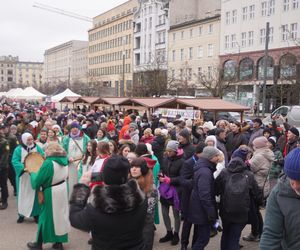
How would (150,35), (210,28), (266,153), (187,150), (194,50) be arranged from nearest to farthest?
1. (187,150)
2. (266,153)
3. (210,28)
4. (194,50)
5. (150,35)

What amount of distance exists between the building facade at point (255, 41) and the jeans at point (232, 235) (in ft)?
114

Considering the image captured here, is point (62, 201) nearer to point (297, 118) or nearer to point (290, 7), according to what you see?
point (297, 118)

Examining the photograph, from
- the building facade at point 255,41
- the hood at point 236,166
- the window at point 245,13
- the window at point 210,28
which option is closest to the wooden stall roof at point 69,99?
the building facade at point 255,41

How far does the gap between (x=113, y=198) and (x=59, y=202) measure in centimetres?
309

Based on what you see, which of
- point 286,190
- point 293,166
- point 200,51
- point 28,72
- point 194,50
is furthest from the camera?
point 28,72

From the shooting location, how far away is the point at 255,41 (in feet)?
149

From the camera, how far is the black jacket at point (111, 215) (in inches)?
118

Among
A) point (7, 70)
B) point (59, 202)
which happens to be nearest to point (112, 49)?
point (59, 202)

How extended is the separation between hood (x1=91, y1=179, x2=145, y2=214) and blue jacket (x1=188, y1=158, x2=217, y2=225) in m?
2.27

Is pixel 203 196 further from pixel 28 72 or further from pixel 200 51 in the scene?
pixel 28 72

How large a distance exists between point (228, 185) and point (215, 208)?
0.42 m

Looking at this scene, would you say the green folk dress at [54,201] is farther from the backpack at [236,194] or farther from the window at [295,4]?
the window at [295,4]

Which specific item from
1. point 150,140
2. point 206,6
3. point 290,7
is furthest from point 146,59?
point 150,140

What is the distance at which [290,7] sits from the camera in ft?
135
